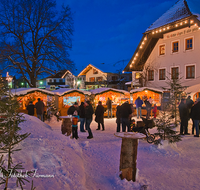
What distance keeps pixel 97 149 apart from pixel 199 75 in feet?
54.1

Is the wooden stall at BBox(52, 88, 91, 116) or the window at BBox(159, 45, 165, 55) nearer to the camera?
the wooden stall at BBox(52, 88, 91, 116)

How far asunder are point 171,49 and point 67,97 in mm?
13468

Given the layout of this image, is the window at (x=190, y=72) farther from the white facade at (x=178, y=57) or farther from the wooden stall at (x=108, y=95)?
the wooden stall at (x=108, y=95)

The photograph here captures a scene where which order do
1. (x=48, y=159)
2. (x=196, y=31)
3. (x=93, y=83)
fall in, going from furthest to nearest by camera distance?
1. (x=93, y=83)
2. (x=196, y=31)
3. (x=48, y=159)

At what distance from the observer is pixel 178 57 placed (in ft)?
66.9

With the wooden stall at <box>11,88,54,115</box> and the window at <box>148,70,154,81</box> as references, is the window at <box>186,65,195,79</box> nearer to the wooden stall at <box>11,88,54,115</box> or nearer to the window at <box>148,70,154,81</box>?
the window at <box>148,70,154,81</box>

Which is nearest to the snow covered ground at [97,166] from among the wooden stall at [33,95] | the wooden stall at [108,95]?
the wooden stall at [33,95]

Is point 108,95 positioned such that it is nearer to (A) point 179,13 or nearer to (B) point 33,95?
(B) point 33,95

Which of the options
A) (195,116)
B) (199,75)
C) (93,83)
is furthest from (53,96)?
(93,83)

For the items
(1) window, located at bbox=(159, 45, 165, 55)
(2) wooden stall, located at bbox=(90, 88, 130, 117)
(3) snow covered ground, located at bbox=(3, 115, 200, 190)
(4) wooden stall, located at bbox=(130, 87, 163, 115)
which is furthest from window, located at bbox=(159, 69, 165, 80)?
(3) snow covered ground, located at bbox=(3, 115, 200, 190)

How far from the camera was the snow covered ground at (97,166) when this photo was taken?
10.8 feet

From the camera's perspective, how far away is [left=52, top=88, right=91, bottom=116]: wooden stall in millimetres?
16234

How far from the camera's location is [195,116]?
8219 mm

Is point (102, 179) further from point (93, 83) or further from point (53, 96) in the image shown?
point (93, 83)
